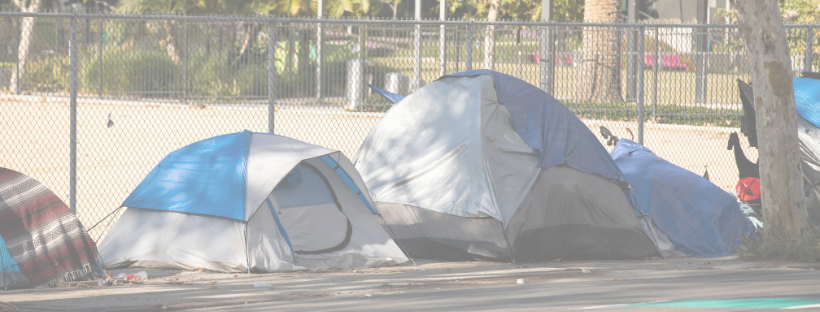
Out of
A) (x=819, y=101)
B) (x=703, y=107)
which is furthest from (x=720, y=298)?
(x=703, y=107)

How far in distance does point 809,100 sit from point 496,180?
3765 mm

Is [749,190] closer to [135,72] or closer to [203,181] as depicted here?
[203,181]

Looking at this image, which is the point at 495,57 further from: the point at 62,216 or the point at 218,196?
the point at 62,216

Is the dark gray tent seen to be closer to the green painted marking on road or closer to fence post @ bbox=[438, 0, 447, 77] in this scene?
the green painted marking on road

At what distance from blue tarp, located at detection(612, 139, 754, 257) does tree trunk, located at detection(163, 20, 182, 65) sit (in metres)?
5.27

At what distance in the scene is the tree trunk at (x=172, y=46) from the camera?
918 cm

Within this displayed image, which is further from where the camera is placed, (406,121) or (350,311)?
(406,121)

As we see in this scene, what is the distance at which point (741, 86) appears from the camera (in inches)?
326

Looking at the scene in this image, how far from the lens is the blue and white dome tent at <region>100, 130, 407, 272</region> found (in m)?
6.47

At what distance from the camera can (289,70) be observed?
30.7ft

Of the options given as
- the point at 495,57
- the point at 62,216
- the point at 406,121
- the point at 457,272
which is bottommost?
the point at 457,272

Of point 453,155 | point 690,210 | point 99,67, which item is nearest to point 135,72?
point 99,67

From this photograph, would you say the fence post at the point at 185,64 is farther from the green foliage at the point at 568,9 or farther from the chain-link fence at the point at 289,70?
the green foliage at the point at 568,9

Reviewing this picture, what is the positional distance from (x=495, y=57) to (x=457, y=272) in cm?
476
